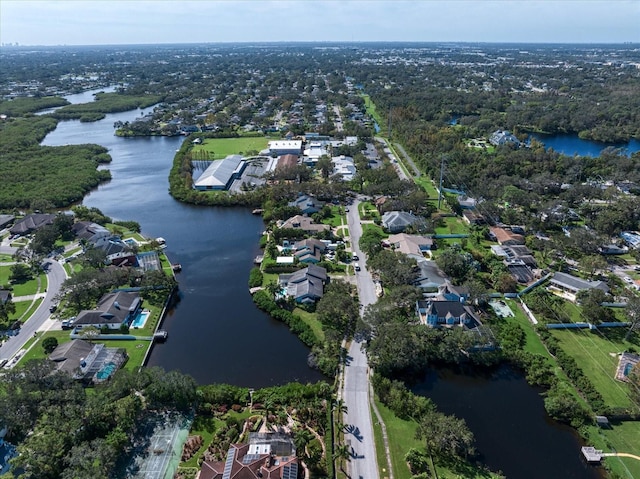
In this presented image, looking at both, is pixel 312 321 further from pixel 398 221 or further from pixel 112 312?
pixel 398 221

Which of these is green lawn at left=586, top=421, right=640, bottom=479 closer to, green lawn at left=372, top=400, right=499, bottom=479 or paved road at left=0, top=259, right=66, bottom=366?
green lawn at left=372, top=400, right=499, bottom=479

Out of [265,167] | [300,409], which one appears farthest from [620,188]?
[300,409]

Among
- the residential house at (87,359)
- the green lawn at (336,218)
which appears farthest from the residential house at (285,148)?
the residential house at (87,359)

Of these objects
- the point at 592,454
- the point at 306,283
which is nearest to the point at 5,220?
the point at 306,283

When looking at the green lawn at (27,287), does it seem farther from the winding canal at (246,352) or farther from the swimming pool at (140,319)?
the winding canal at (246,352)

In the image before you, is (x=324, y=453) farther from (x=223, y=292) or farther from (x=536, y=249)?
Answer: (x=536, y=249)
